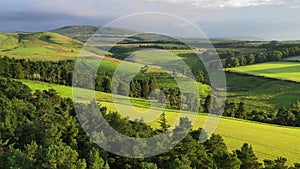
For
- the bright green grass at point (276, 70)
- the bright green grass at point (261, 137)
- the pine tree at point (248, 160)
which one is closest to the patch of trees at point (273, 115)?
the bright green grass at point (261, 137)

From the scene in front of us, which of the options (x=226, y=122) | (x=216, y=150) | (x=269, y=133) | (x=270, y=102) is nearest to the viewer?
(x=216, y=150)

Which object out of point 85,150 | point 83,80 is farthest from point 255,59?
point 85,150

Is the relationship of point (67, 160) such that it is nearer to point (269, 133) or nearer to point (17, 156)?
point (17, 156)

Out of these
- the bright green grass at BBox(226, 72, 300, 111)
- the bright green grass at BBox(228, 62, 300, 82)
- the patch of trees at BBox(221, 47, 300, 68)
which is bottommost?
the bright green grass at BBox(226, 72, 300, 111)

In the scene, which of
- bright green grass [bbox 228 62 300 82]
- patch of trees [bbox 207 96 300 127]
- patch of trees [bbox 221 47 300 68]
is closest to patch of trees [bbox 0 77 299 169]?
patch of trees [bbox 207 96 300 127]

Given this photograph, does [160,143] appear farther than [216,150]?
No

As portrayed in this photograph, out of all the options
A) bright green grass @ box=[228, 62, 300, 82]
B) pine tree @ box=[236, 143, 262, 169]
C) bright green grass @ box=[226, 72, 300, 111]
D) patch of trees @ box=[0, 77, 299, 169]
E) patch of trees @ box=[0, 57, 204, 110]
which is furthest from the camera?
bright green grass @ box=[228, 62, 300, 82]

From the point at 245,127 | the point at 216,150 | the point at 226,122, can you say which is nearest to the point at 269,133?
the point at 245,127

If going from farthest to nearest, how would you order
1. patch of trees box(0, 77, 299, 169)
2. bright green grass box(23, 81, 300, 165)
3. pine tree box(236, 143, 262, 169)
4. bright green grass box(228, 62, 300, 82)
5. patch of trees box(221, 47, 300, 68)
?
patch of trees box(221, 47, 300, 68), bright green grass box(228, 62, 300, 82), bright green grass box(23, 81, 300, 165), pine tree box(236, 143, 262, 169), patch of trees box(0, 77, 299, 169)

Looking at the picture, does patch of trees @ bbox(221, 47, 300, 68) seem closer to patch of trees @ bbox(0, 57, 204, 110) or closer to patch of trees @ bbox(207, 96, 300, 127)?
patch of trees @ bbox(0, 57, 204, 110)
